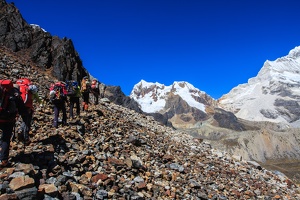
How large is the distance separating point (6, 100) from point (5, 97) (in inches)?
4.0

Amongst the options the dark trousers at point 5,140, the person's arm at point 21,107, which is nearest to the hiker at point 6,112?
the dark trousers at point 5,140

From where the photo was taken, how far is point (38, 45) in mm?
35750

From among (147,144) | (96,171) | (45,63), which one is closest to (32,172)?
(96,171)

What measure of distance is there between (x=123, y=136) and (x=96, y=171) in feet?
20.3

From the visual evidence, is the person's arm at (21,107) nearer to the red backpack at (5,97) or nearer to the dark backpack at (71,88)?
the red backpack at (5,97)

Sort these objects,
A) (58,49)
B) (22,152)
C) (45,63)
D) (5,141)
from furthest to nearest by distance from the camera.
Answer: (58,49) < (45,63) < (22,152) < (5,141)

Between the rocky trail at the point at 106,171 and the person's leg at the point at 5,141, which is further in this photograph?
the person's leg at the point at 5,141

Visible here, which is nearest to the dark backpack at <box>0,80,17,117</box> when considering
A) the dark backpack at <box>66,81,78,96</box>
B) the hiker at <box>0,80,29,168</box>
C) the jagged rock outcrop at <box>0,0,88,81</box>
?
the hiker at <box>0,80,29,168</box>

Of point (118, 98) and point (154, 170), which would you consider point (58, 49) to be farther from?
point (118, 98)

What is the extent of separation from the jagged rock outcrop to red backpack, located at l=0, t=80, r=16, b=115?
25.9 m

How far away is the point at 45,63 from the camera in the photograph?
33688 millimetres

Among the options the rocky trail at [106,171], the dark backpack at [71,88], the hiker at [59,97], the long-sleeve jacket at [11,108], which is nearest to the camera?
the rocky trail at [106,171]

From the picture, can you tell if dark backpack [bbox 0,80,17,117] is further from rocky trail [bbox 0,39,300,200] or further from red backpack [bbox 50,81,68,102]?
red backpack [bbox 50,81,68,102]

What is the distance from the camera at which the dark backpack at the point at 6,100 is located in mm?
8177
